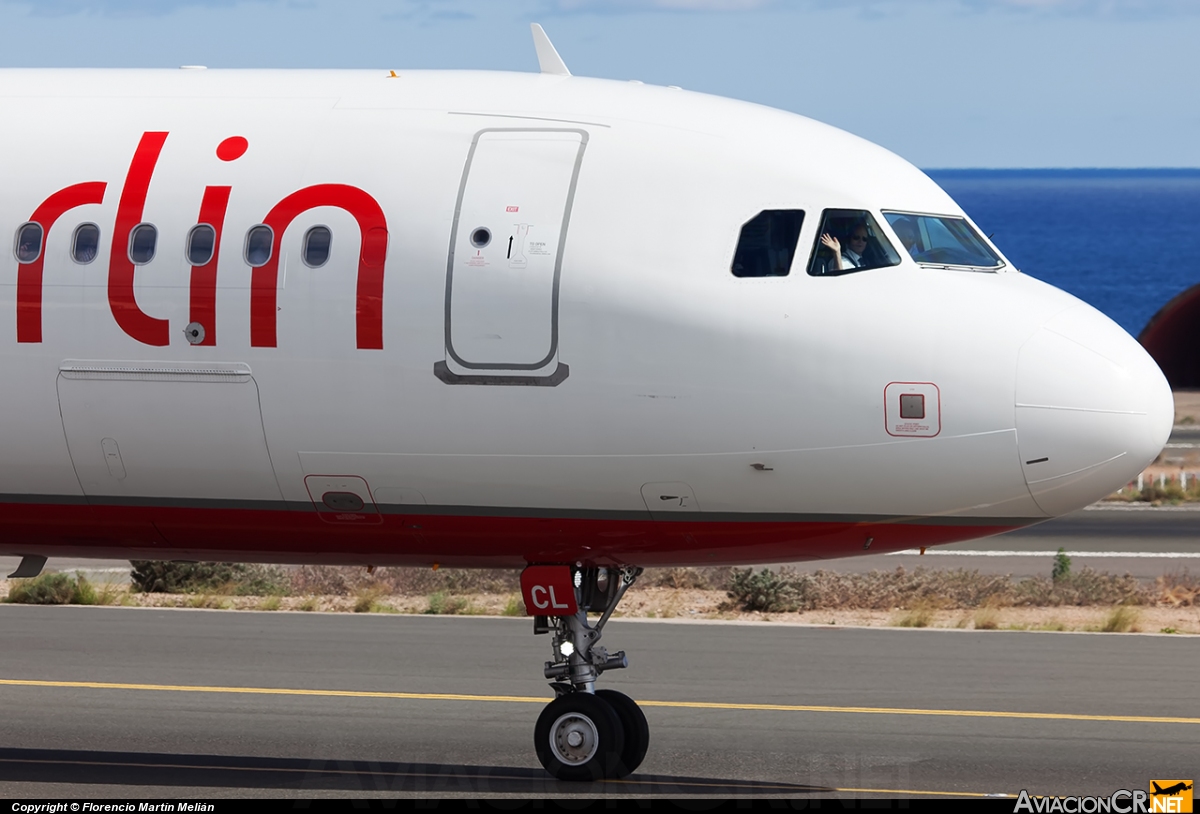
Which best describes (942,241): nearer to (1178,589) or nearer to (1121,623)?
(1121,623)

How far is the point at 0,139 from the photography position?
12852mm

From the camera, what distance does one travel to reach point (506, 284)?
11703 millimetres

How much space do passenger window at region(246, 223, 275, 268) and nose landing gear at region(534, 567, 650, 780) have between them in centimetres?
329

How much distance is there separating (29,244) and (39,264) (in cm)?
19

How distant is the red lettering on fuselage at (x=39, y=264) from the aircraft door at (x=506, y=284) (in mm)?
2838

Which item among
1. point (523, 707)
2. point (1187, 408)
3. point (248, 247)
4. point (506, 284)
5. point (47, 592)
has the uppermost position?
point (1187, 408)

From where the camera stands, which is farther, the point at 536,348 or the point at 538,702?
the point at 538,702

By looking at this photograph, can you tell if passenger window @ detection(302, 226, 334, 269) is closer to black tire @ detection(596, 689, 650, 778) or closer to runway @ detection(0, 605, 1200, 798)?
black tire @ detection(596, 689, 650, 778)

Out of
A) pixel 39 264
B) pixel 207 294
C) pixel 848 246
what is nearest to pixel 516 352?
pixel 207 294

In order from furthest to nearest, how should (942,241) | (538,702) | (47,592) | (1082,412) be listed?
(47,592) → (538,702) → (942,241) → (1082,412)

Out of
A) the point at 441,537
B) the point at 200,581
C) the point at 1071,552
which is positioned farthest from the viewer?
the point at 1071,552

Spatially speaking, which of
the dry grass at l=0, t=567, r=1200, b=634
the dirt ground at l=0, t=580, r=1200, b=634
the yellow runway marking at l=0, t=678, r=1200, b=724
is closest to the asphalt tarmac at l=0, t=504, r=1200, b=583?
the dry grass at l=0, t=567, r=1200, b=634

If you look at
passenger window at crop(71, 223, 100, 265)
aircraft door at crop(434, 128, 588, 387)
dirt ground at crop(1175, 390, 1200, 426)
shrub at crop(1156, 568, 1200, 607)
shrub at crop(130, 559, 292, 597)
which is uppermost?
dirt ground at crop(1175, 390, 1200, 426)

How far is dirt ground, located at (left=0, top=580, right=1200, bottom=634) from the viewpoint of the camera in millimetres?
22359
